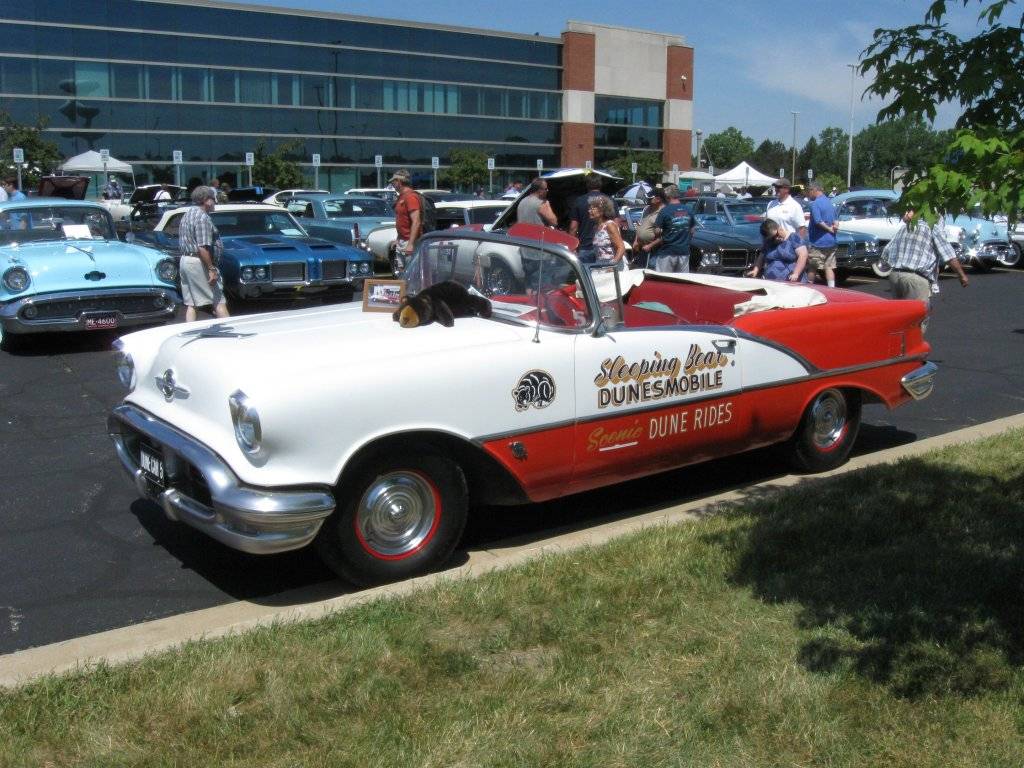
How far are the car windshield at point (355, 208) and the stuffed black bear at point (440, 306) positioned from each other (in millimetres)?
14705

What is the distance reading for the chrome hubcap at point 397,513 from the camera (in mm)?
4652

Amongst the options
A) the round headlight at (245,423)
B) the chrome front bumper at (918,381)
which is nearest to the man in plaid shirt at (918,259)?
the chrome front bumper at (918,381)

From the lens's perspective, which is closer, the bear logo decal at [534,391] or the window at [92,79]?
the bear logo decal at [534,391]

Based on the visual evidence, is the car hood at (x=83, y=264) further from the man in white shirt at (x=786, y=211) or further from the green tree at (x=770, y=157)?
the green tree at (x=770, y=157)

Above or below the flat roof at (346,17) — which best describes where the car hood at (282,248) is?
below

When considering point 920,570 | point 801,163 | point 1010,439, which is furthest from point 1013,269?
point 801,163

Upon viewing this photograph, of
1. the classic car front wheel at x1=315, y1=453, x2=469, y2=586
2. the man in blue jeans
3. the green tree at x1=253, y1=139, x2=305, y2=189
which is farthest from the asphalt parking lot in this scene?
the green tree at x1=253, y1=139, x2=305, y2=189

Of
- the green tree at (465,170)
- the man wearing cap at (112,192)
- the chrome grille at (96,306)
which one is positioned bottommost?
the chrome grille at (96,306)

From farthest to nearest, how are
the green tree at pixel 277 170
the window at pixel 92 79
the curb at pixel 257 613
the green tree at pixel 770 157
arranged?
the green tree at pixel 770 157 → the green tree at pixel 277 170 → the window at pixel 92 79 → the curb at pixel 257 613

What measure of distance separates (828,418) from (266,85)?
5338 centimetres

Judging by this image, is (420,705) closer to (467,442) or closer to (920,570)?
(467,442)

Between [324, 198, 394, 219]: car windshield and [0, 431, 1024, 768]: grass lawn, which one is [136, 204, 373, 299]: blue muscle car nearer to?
[324, 198, 394, 219]: car windshield

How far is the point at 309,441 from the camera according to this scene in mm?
4395

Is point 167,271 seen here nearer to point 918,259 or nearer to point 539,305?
point 539,305
